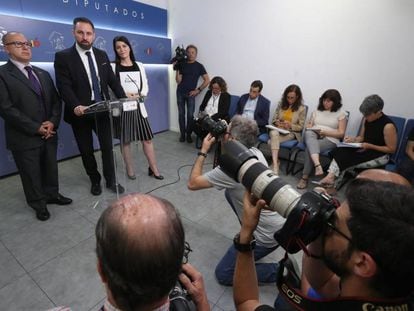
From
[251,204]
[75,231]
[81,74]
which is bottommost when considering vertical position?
[75,231]

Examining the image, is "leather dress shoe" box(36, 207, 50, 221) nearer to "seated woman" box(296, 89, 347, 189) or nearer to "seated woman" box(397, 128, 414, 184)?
"seated woman" box(296, 89, 347, 189)

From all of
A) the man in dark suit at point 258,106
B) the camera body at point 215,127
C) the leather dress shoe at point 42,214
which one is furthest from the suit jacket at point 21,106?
the man in dark suit at point 258,106

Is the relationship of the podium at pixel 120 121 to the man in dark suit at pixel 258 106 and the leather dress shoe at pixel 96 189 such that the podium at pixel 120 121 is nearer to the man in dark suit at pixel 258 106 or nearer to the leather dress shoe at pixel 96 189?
the leather dress shoe at pixel 96 189

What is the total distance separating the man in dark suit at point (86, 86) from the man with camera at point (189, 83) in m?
1.82

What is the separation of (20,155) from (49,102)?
0.50 meters

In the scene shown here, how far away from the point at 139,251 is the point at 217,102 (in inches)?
142

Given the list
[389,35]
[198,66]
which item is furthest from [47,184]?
[389,35]

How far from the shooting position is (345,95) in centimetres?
330

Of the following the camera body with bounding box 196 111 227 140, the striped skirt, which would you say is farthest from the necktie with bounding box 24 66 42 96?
the camera body with bounding box 196 111 227 140

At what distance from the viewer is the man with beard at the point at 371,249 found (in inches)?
21.5

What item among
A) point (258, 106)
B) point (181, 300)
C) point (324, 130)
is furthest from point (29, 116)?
point (324, 130)

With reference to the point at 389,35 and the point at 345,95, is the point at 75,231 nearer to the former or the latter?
the point at 345,95

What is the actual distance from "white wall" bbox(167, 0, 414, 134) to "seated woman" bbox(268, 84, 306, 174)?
22cm

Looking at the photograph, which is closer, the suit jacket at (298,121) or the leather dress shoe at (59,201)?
the leather dress shoe at (59,201)
